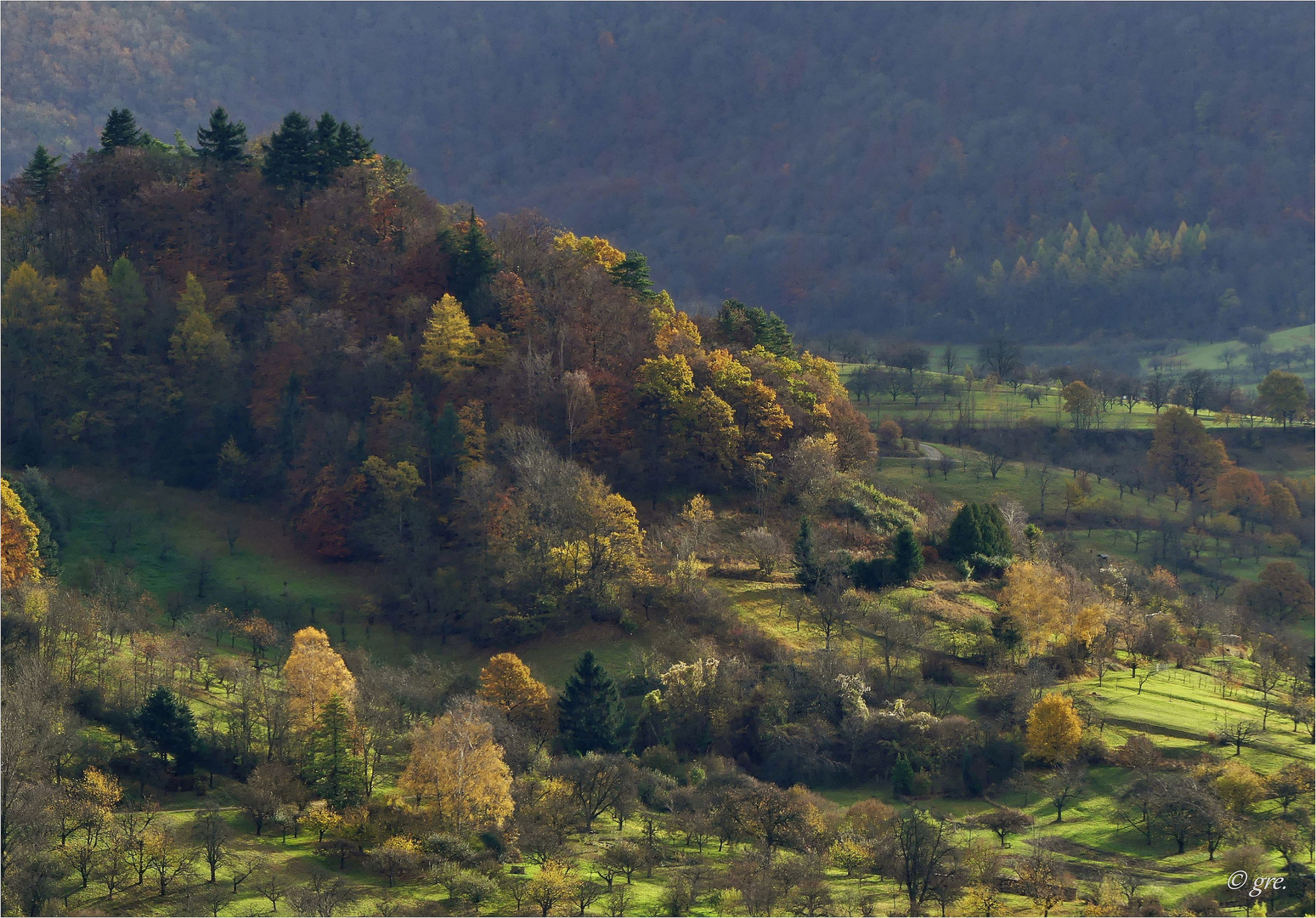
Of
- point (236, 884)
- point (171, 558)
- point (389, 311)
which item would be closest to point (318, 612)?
point (171, 558)

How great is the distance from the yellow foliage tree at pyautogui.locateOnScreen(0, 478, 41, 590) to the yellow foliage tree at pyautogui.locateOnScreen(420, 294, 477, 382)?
995 inches

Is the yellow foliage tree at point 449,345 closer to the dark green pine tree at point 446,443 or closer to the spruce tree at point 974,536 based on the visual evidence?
the dark green pine tree at point 446,443

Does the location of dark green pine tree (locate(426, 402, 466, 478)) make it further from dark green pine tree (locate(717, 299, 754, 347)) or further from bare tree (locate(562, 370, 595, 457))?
dark green pine tree (locate(717, 299, 754, 347))

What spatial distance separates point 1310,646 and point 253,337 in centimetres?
7699

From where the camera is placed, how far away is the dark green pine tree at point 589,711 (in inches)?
2662

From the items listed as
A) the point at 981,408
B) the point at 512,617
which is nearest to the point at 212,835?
the point at 512,617

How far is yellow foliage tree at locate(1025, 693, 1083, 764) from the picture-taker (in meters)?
66.6

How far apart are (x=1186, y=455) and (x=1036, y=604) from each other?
7837 cm

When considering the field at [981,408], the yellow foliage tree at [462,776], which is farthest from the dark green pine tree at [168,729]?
the field at [981,408]

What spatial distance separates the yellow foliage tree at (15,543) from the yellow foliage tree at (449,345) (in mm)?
25286

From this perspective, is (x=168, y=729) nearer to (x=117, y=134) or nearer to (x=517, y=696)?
(x=517, y=696)

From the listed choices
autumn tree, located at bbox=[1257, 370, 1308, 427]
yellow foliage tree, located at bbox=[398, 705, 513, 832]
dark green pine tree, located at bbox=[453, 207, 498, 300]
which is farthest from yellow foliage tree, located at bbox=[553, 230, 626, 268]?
autumn tree, located at bbox=[1257, 370, 1308, 427]

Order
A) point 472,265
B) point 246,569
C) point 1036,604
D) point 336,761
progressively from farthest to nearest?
1. point 472,265
2. point 246,569
3. point 1036,604
4. point 336,761

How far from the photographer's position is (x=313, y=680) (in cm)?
6456
